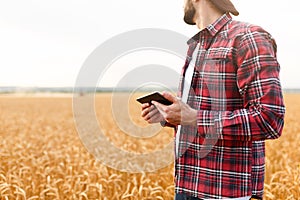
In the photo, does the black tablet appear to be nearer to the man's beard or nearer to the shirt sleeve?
the shirt sleeve

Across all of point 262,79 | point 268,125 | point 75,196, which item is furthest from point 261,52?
point 75,196

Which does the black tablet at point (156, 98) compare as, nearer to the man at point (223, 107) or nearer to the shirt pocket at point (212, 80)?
the man at point (223, 107)

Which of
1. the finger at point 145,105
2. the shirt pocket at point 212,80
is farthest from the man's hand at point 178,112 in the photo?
the finger at point 145,105

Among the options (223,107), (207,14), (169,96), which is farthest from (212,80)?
(207,14)

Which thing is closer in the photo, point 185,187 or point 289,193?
point 185,187

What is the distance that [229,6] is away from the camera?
202cm

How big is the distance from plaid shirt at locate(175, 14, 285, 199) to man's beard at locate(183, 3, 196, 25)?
0.10 metres

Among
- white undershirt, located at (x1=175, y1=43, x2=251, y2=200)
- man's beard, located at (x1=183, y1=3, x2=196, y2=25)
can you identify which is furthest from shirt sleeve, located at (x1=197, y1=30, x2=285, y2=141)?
man's beard, located at (x1=183, y1=3, x2=196, y2=25)

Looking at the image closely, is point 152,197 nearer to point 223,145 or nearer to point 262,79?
point 223,145

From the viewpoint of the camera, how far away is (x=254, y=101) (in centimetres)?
174

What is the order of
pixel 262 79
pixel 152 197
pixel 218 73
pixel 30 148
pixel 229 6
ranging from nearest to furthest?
pixel 262 79 < pixel 218 73 < pixel 229 6 < pixel 152 197 < pixel 30 148

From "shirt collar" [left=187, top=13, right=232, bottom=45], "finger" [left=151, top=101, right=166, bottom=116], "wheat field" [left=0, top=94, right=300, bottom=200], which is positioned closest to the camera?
"finger" [left=151, top=101, right=166, bottom=116]

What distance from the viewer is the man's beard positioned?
208 cm

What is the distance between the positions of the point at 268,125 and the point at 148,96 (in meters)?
A: 0.54
